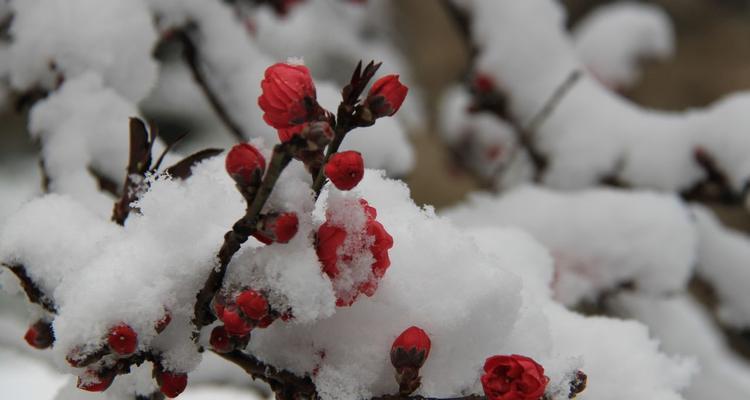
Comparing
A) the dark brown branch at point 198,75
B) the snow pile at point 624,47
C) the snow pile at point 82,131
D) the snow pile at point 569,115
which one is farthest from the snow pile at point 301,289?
the snow pile at point 624,47

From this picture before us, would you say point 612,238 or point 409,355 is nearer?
point 409,355

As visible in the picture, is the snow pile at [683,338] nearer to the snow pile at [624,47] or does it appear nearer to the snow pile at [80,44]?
the snow pile at [624,47]

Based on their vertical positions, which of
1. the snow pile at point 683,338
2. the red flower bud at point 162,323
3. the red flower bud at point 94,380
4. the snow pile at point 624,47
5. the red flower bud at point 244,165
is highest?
the snow pile at point 624,47

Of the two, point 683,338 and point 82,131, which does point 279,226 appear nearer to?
point 82,131

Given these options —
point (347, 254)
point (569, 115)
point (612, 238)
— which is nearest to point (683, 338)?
point (612, 238)

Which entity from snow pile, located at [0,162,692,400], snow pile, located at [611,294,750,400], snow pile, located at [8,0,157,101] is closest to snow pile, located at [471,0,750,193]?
snow pile, located at [611,294,750,400]

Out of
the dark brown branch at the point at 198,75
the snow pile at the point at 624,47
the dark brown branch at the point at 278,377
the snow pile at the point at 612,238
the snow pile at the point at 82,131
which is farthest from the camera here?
the snow pile at the point at 624,47

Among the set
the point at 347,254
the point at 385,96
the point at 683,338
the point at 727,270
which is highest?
the point at 727,270
